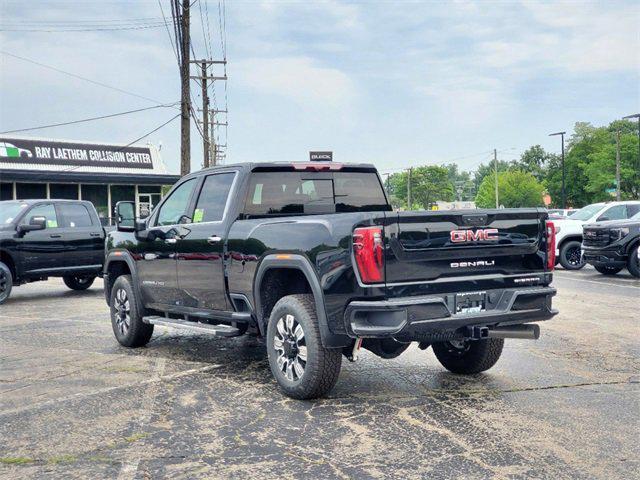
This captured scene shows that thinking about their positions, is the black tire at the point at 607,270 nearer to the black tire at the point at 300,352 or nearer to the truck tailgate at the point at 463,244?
the truck tailgate at the point at 463,244

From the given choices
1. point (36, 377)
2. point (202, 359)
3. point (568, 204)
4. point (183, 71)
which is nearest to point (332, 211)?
point (202, 359)

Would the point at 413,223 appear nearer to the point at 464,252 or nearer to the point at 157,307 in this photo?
the point at 464,252

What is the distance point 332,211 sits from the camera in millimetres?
7621

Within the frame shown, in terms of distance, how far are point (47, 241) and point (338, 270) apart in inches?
424

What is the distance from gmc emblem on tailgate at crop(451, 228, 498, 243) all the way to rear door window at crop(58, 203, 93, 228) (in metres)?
11.5

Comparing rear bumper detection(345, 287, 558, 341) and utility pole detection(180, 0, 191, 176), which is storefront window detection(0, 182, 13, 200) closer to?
utility pole detection(180, 0, 191, 176)

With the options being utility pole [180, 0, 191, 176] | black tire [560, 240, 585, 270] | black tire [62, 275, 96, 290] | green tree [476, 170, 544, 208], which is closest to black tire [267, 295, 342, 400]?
black tire [62, 275, 96, 290]

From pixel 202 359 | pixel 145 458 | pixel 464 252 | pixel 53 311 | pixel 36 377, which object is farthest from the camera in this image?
pixel 53 311

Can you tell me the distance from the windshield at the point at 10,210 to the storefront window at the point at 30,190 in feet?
84.6

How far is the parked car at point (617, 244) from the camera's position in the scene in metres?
17.5

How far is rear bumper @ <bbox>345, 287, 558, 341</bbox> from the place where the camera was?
215 inches

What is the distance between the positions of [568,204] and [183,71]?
87.6m

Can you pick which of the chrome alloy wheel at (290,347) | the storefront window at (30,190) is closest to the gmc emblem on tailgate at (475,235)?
the chrome alloy wheel at (290,347)

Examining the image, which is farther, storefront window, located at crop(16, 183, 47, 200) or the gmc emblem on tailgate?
storefront window, located at crop(16, 183, 47, 200)
